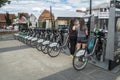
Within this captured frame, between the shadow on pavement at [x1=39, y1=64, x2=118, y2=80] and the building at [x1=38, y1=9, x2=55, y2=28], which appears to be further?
the building at [x1=38, y1=9, x2=55, y2=28]

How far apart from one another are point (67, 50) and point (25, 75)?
A: 283 centimetres

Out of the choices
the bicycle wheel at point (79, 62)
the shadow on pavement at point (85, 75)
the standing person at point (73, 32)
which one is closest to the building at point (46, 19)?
the standing person at point (73, 32)

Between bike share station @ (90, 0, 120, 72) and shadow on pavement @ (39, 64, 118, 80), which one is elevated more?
bike share station @ (90, 0, 120, 72)

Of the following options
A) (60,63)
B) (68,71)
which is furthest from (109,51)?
(60,63)

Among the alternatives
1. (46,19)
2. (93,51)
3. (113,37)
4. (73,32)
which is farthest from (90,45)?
(46,19)

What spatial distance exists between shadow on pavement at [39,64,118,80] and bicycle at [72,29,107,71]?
0.64 feet

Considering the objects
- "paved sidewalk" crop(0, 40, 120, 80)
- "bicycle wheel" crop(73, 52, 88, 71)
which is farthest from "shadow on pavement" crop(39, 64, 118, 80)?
"bicycle wheel" crop(73, 52, 88, 71)

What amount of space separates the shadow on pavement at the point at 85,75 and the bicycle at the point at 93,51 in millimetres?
196

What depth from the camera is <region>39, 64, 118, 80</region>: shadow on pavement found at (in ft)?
12.2

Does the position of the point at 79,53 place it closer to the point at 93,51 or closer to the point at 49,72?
the point at 93,51

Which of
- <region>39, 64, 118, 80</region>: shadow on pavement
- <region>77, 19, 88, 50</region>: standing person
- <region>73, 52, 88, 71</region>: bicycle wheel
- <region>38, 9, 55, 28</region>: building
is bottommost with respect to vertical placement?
<region>39, 64, 118, 80</region>: shadow on pavement

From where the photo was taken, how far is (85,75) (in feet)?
12.7

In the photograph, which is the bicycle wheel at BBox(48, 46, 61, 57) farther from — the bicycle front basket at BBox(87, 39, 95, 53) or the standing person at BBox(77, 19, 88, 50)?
the bicycle front basket at BBox(87, 39, 95, 53)

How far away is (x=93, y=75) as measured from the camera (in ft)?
12.7
